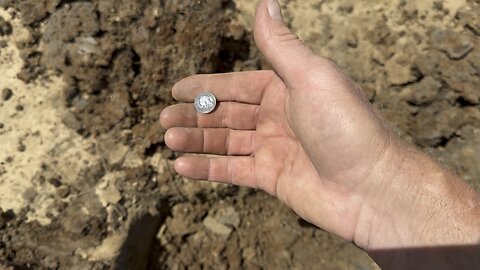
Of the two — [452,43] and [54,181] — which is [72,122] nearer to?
[54,181]

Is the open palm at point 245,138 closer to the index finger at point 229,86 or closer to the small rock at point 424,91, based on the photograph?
the index finger at point 229,86

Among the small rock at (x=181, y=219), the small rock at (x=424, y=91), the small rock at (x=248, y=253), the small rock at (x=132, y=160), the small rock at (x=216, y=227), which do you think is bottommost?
the small rock at (x=248, y=253)

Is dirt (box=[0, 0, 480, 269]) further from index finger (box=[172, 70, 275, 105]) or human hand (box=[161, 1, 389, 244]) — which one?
human hand (box=[161, 1, 389, 244])

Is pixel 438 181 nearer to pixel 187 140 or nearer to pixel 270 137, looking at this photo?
pixel 270 137

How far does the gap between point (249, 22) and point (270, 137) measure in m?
0.82

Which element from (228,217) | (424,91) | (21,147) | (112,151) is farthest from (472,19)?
(21,147)

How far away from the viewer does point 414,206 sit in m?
2.21

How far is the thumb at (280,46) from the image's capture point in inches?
91.6

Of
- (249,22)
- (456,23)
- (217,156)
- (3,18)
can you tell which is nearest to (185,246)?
(217,156)

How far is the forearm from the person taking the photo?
2078 mm

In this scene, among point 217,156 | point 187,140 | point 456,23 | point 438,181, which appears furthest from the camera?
point 456,23

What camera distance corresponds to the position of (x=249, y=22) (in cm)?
310

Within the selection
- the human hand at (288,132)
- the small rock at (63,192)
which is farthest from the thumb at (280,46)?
the small rock at (63,192)

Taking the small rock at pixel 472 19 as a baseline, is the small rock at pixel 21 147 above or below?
Answer: below
